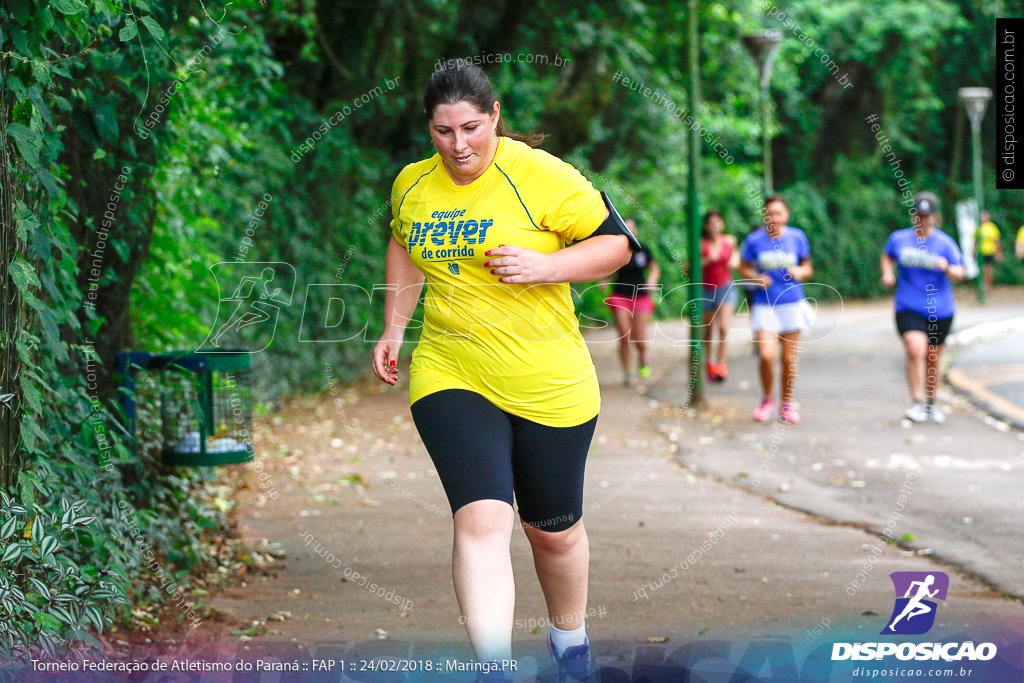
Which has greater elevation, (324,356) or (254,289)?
(254,289)

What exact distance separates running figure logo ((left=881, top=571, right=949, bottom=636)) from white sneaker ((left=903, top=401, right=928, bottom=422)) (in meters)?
4.87

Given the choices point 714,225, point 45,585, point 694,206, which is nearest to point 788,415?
point 694,206

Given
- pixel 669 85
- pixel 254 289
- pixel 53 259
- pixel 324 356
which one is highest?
pixel 669 85

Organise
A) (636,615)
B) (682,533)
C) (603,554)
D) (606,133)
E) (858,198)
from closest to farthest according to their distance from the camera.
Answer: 1. (636,615)
2. (603,554)
3. (682,533)
4. (606,133)
5. (858,198)

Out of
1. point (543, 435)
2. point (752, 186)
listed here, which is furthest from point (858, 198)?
point (543, 435)

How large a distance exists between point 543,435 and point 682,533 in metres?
2.96

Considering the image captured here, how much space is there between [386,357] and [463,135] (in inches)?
32.1

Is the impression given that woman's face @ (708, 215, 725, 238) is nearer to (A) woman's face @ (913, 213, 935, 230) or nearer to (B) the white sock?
(A) woman's face @ (913, 213, 935, 230)

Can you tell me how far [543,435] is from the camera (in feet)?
11.1

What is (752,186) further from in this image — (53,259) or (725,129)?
(53,259)

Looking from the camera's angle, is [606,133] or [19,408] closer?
[19,408]

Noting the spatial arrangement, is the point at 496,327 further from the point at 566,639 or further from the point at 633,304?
the point at 633,304

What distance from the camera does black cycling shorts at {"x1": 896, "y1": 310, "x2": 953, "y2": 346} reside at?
966 centimetres

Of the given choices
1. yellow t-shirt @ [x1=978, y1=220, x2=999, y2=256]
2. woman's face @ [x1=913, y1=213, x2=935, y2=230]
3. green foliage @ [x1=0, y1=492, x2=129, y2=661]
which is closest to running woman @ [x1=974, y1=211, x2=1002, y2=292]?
yellow t-shirt @ [x1=978, y1=220, x2=999, y2=256]
